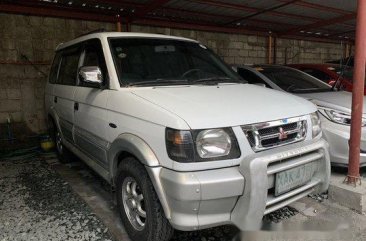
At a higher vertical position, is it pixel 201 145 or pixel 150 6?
pixel 150 6

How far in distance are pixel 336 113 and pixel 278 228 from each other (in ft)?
6.50

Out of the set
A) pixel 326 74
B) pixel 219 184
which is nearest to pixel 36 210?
pixel 219 184

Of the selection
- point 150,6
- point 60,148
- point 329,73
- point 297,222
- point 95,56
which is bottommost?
point 297,222

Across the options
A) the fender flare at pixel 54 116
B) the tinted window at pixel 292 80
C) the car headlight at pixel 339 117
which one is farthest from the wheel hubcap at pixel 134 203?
the tinted window at pixel 292 80

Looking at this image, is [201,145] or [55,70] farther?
[55,70]

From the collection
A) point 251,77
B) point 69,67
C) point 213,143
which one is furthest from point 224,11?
point 213,143

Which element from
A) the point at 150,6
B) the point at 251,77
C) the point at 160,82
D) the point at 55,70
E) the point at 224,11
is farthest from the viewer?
the point at 224,11

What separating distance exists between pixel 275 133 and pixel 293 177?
363mm

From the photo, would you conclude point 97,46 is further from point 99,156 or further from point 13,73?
point 13,73

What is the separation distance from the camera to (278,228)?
241cm

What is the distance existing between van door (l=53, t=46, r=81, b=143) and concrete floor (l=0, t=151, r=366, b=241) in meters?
0.80

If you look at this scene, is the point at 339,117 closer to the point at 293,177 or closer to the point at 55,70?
the point at 293,177

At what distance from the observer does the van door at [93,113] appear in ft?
9.60

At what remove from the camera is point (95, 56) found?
326cm
